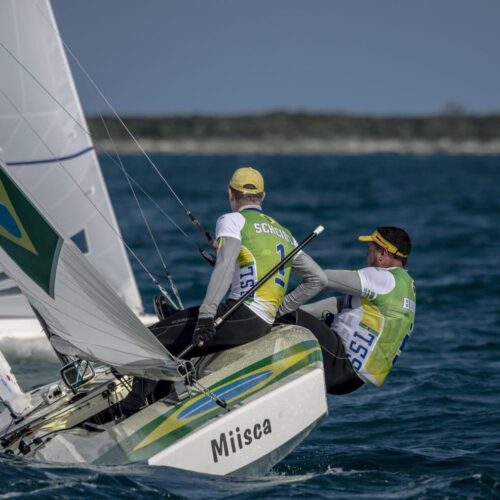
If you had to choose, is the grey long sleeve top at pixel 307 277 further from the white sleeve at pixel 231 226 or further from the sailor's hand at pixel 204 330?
the sailor's hand at pixel 204 330

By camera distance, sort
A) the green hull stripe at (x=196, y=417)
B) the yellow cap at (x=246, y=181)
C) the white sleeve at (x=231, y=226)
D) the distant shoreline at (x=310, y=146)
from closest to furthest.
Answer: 1. the green hull stripe at (x=196, y=417)
2. the white sleeve at (x=231, y=226)
3. the yellow cap at (x=246, y=181)
4. the distant shoreline at (x=310, y=146)

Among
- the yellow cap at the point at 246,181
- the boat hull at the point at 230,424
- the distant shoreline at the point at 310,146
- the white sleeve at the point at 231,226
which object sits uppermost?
the yellow cap at the point at 246,181

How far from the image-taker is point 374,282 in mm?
6297

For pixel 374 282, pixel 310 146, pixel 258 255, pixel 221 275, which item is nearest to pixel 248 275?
pixel 258 255

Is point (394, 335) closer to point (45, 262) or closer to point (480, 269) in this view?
point (45, 262)

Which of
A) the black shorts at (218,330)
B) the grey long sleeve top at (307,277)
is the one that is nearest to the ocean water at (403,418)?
the black shorts at (218,330)

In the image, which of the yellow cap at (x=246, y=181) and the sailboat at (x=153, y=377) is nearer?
the sailboat at (x=153, y=377)

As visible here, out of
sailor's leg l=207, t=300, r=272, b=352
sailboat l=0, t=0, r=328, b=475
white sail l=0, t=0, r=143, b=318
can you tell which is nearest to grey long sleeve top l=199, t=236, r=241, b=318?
sailor's leg l=207, t=300, r=272, b=352

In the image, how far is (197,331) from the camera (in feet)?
19.2

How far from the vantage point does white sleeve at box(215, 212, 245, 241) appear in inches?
233

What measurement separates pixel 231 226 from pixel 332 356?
100cm

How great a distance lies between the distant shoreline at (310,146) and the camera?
442 feet

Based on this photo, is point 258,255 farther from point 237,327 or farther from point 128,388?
point 128,388

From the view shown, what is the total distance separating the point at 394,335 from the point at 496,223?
18143 mm
